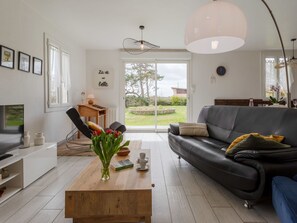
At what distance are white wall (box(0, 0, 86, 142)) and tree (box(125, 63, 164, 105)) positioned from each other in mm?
2190

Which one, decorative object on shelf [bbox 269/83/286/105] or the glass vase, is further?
decorative object on shelf [bbox 269/83/286/105]

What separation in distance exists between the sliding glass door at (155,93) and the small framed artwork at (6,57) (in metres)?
3.61

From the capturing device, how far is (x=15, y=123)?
2.41 metres

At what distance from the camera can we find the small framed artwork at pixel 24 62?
2.99 meters

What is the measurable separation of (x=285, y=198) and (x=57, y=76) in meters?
4.31

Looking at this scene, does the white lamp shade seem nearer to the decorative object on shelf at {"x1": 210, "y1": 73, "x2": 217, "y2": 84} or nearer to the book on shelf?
the book on shelf

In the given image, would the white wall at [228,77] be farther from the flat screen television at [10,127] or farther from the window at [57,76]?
the flat screen television at [10,127]

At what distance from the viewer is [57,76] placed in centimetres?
428

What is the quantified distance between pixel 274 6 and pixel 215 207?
331cm

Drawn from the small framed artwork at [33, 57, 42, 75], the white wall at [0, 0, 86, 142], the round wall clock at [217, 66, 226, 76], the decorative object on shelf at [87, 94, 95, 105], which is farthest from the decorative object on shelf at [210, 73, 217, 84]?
the small framed artwork at [33, 57, 42, 75]

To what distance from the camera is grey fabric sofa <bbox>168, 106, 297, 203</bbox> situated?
1.72m

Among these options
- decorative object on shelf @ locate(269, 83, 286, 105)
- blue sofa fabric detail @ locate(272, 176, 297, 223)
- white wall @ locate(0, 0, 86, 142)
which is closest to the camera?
blue sofa fabric detail @ locate(272, 176, 297, 223)

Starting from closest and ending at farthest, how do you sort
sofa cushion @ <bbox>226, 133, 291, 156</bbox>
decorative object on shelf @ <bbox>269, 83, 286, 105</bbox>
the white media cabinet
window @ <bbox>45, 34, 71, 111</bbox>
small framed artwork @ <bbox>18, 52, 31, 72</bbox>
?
sofa cushion @ <bbox>226, 133, 291, 156</bbox>, the white media cabinet, small framed artwork @ <bbox>18, 52, 31, 72</bbox>, window @ <bbox>45, 34, 71, 111</bbox>, decorative object on shelf @ <bbox>269, 83, 286, 105</bbox>

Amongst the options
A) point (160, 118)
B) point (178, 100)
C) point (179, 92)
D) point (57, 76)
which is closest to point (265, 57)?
Answer: point (179, 92)
